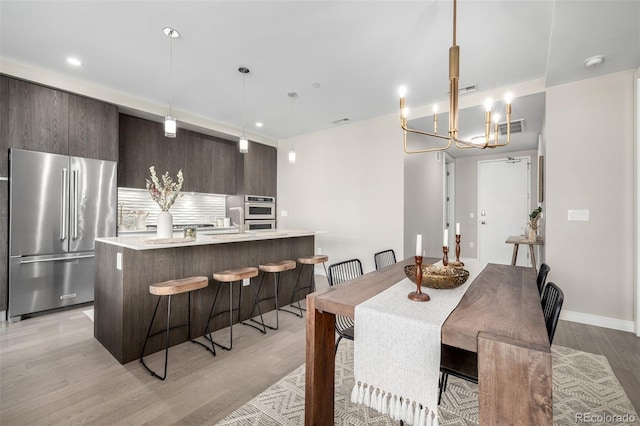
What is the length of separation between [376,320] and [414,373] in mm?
247

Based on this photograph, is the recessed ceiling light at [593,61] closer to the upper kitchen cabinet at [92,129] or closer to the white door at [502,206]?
the white door at [502,206]

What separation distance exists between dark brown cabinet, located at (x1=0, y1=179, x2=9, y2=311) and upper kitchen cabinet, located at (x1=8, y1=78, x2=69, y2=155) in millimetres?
485

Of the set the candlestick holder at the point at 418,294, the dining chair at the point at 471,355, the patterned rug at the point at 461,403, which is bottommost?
the patterned rug at the point at 461,403

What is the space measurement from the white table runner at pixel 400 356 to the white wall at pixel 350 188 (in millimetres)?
3081

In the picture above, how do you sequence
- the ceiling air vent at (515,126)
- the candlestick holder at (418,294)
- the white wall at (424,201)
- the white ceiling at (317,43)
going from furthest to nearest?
the white wall at (424,201)
the ceiling air vent at (515,126)
the white ceiling at (317,43)
the candlestick holder at (418,294)

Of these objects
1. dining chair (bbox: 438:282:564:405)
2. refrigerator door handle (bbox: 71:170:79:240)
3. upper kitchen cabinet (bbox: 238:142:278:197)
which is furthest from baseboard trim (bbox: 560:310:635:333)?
refrigerator door handle (bbox: 71:170:79:240)

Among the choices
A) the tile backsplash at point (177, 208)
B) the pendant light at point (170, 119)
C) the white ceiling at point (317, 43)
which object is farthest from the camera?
the tile backsplash at point (177, 208)

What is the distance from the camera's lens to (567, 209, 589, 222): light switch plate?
121 inches

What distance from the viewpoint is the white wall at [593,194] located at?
9.59ft

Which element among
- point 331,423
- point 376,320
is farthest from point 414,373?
point 331,423

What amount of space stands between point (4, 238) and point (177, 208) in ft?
7.51

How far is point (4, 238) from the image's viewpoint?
10.0 feet

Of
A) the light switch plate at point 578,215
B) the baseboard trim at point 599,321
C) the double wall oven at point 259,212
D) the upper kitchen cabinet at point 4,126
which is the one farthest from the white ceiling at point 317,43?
the baseboard trim at point 599,321

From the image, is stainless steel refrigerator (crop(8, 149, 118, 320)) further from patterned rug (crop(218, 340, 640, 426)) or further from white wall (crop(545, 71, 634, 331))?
white wall (crop(545, 71, 634, 331))
